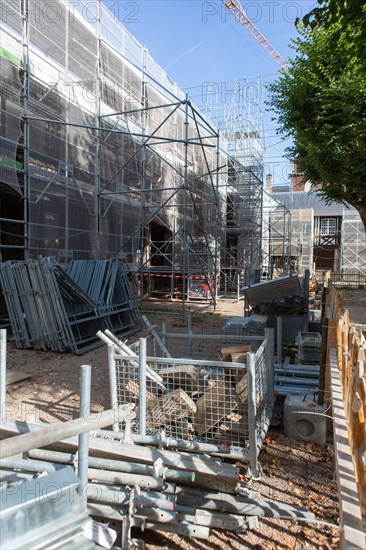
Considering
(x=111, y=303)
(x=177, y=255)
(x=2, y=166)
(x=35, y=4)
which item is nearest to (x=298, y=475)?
(x=111, y=303)

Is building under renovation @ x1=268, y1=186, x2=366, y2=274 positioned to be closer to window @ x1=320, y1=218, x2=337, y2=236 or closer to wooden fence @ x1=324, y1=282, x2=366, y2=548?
window @ x1=320, y1=218, x2=337, y2=236

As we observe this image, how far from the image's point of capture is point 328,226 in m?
31.9

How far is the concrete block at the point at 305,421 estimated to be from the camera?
3.91 meters

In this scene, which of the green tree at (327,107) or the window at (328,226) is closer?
the green tree at (327,107)

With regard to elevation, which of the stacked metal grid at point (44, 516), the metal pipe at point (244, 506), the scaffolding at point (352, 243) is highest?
the scaffolding at point (352, 243)

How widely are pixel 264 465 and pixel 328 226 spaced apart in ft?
102

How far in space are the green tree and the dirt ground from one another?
7191 millimetres

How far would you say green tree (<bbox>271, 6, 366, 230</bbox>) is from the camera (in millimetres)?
9297

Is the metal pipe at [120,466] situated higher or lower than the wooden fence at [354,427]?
lower

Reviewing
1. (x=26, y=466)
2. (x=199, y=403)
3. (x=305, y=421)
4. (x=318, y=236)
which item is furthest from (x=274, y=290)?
(x=318, y=236)

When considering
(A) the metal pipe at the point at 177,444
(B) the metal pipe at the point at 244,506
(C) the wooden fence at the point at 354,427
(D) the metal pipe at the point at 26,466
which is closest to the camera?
(C) the wooden fence at the point at 354,427

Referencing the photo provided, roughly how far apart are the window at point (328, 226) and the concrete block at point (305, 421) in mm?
30218

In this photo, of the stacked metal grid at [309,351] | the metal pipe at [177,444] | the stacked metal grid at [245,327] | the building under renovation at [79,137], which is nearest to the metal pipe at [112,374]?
the metal pipe at [177,444]

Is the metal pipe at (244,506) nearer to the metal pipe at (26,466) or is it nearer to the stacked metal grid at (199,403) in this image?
the stacked metal grid at (199,403)
